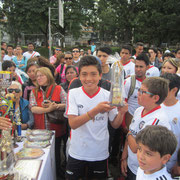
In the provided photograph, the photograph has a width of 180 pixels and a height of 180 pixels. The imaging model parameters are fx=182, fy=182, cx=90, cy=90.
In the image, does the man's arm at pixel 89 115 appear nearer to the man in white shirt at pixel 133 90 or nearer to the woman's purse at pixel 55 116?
the woman's purse at pixel 55 116

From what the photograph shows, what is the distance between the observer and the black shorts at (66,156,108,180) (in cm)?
199

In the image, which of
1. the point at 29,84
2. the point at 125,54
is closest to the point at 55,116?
the point at 29,84

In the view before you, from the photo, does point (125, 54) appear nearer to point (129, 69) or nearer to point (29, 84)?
point (129, 69)

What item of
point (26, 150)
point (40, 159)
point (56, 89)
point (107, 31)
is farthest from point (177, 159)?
point (107, 31)

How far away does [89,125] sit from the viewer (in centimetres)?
195

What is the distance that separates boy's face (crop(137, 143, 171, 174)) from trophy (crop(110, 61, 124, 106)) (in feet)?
1.58

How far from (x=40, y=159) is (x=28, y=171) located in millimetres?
231

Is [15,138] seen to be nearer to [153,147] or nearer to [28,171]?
[28,171]

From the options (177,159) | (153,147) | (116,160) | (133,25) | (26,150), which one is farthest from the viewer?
(133,25)

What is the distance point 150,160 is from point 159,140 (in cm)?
16

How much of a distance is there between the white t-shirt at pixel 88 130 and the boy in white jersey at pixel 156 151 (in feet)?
2.19

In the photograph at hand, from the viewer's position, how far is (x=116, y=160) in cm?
349

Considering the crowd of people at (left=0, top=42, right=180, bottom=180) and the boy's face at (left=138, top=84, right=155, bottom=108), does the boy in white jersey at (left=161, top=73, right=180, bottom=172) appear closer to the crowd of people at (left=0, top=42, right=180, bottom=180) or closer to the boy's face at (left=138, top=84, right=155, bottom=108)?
the crowd of people at (left=0, top=42, right=180, bottom=180)

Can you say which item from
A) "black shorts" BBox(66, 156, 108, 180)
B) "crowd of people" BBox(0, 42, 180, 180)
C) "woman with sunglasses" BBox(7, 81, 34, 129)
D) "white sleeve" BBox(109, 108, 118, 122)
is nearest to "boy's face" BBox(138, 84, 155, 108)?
"crowd of people" BBox(0, 42, 180, 180)
